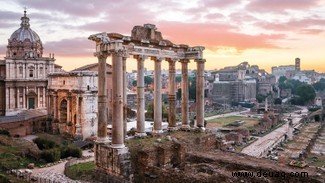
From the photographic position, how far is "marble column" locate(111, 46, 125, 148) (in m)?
16.2

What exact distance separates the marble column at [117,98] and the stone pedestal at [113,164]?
0.39 metres

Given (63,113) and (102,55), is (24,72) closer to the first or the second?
(63,113)

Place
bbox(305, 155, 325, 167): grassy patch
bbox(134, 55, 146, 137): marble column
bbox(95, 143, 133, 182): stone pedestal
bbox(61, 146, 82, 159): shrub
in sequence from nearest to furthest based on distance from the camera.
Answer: bbox(95, 143, 133, 182): stone pedestal
bbox(134, 55, 146, 137): marble column
bbox(61, 146, 82, 159): shrub
bbox(305, 155, 325, 167): grassy patch

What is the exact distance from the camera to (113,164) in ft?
52.4

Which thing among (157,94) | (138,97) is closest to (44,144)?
(157,94)

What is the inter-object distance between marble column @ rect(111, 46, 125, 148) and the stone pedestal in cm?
39

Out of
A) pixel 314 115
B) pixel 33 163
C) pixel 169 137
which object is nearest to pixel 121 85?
pixel 169 137

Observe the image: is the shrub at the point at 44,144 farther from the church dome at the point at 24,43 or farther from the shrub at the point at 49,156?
the church dome at the point at 24,43

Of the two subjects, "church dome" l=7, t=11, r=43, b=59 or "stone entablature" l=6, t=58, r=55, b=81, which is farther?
"church dome" l=7, t=11, r=43, b=59

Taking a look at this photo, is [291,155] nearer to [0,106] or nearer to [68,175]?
[68,175]

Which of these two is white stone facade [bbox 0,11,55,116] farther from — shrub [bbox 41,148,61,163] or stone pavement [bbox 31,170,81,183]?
stone pavement [bbox 31,170,81,183]

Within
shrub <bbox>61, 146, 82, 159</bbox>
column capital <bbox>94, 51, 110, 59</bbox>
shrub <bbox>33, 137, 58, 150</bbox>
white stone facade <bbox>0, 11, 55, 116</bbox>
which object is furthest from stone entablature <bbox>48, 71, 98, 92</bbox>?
column capital <bbox>94, 51, 110, 59</bbox>

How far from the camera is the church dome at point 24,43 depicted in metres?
47.5

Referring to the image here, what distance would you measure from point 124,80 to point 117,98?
186 centimetres
